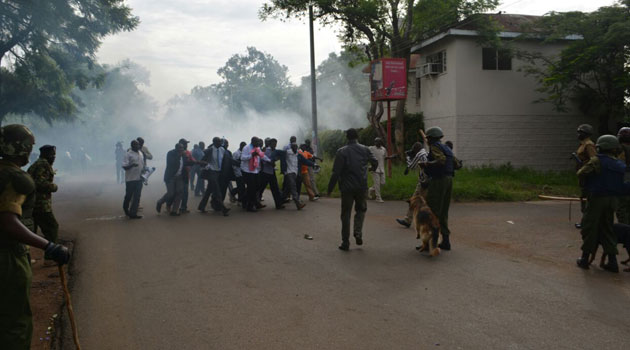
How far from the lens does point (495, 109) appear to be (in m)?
20.8

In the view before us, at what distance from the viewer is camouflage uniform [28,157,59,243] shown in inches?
267

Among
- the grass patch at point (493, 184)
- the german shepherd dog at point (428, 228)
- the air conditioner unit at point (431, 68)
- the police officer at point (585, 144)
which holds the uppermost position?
the air conditioner unit at point (431, 68)

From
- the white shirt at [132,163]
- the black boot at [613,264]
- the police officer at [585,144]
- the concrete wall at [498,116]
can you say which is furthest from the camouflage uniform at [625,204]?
the concrete wall at [498,116]

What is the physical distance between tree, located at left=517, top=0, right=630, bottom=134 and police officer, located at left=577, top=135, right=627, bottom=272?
11.9m

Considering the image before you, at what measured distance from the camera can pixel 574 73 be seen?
17891mm

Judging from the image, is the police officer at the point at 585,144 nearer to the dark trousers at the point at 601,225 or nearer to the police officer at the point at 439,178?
the dark trousers at the point at 601,225

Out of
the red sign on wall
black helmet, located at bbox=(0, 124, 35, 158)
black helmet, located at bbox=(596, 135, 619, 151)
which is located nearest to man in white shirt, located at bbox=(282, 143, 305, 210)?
the red sign on wall

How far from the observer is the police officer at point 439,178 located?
24.5ft

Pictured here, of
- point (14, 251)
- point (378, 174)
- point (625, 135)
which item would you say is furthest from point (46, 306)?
point (378, 174)

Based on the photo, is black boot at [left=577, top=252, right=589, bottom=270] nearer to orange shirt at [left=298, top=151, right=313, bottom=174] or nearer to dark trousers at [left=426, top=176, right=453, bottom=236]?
dark trousers at [left=426, top=176, right=453, bottom=236]

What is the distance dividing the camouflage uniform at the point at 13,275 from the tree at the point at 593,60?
17.8 meters

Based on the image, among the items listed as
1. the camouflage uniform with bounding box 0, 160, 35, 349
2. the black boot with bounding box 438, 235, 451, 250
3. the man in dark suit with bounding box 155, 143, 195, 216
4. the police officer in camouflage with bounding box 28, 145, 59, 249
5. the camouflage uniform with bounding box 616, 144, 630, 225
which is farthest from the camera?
the man in dark suit with bounding box 155, 143, 195, 216

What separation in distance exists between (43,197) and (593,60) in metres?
17.6

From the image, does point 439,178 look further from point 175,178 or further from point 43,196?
point 175,178
